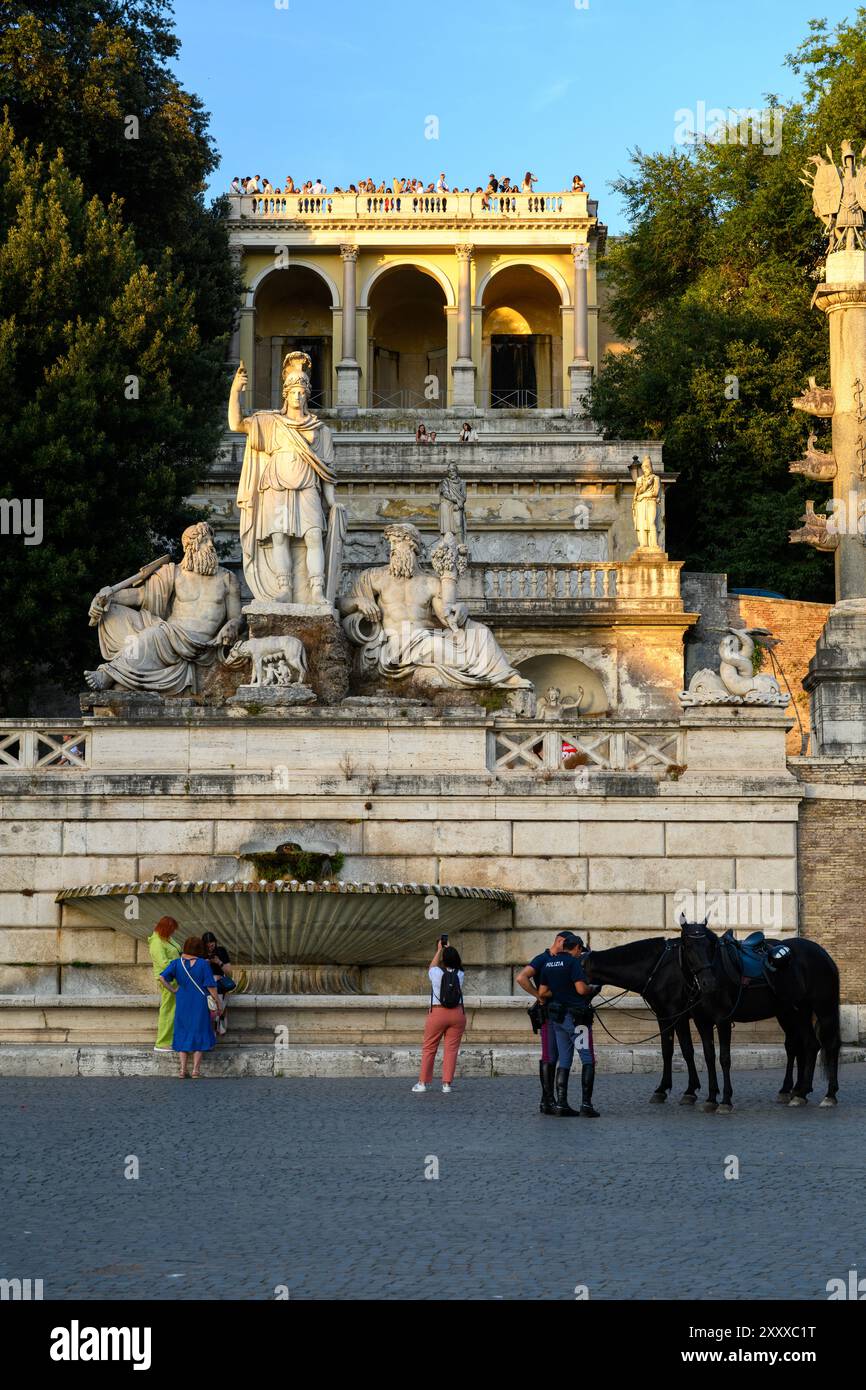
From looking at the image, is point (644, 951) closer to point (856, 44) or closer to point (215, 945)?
point (215, 945)

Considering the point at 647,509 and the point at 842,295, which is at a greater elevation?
the point at 842,295

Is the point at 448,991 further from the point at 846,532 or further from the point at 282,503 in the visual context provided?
the point at 846,532

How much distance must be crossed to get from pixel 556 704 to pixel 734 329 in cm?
1867

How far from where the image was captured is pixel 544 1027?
1606 cm

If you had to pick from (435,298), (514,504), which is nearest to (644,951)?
(514,504)

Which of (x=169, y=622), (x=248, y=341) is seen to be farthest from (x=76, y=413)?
(x=248, y=341)

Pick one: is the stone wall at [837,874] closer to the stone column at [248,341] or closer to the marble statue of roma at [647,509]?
the marble statue of roma at [647,509]

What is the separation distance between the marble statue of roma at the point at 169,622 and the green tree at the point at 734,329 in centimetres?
1816

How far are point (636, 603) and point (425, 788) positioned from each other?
11609mm

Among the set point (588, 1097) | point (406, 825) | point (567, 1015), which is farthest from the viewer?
point (406, 825)

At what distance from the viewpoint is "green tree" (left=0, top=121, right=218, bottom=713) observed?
30.1 metres

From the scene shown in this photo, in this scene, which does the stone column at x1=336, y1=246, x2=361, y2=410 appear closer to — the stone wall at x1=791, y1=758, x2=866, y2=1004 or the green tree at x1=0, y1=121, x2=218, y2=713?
the green tree at x1=0, y1=121, x2=218, y2=713

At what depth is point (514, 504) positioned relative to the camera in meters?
40.3

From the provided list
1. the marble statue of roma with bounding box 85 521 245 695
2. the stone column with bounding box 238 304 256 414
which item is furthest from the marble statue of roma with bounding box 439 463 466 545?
the stone column with bounding box 238 304 256 414
